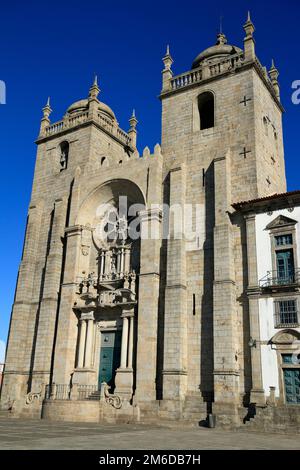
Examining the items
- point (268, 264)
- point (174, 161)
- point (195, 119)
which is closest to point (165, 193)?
point (174, 161)

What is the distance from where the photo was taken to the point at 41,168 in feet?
109

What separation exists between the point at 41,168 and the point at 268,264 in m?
19.5

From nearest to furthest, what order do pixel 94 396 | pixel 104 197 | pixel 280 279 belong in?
pixel 280 279 → pixel 94 396 → pixel 104 197

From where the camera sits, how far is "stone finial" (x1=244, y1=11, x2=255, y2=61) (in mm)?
25702

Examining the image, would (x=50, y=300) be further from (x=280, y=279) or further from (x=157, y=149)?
(x=280, y=279)

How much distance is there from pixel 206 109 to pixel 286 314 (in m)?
15.0

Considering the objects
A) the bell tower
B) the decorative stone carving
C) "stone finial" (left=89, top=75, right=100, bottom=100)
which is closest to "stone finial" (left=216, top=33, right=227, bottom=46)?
the bell tower

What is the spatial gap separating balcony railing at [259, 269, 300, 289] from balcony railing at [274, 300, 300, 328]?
2.53ft

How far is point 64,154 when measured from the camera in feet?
109

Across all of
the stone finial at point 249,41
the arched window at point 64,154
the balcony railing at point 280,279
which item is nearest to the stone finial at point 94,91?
the arched window at point 64,154

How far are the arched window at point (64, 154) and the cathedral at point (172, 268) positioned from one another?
0.35 feet

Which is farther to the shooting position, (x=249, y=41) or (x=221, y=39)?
(x=221, y=39)

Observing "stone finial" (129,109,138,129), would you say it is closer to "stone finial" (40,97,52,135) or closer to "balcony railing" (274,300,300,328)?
"stone finial" (40,97,52,135)

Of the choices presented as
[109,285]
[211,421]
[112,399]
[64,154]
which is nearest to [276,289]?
[211,421]
